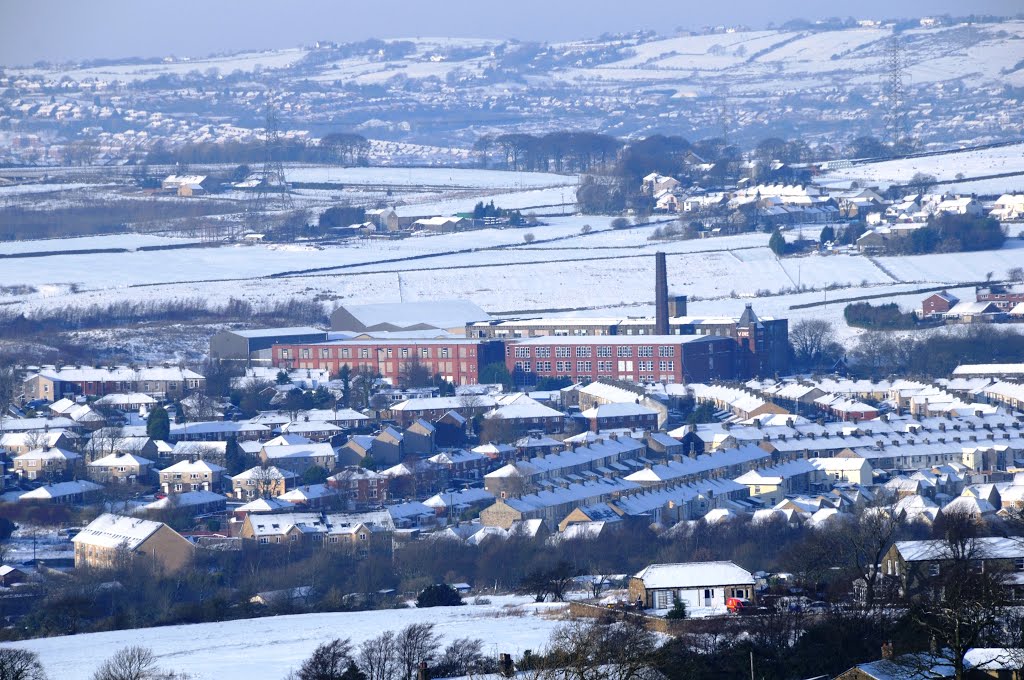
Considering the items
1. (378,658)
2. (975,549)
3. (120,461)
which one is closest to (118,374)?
(120,461)

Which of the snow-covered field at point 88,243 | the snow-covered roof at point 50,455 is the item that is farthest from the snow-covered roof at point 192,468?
the snow-covered field at point 88,243

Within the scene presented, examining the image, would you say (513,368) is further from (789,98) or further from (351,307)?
(789,98)

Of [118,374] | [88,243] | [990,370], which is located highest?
[88,243]

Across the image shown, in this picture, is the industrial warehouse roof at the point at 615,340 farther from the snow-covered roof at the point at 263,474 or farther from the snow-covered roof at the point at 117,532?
the snow-covered roof at the point at 117,532

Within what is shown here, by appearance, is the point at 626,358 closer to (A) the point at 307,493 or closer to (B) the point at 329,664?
(A) the point at 307,493

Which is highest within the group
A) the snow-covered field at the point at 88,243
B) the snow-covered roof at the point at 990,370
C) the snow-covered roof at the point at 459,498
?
the snow-covered field at the point at 88,243

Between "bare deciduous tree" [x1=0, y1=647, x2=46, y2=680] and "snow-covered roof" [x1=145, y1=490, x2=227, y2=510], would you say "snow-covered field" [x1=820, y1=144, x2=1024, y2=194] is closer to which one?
"snow-covered roof" [x1=145, y1=490, x2=227, y2=510]

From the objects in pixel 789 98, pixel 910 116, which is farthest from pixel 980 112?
pixel 789 98
